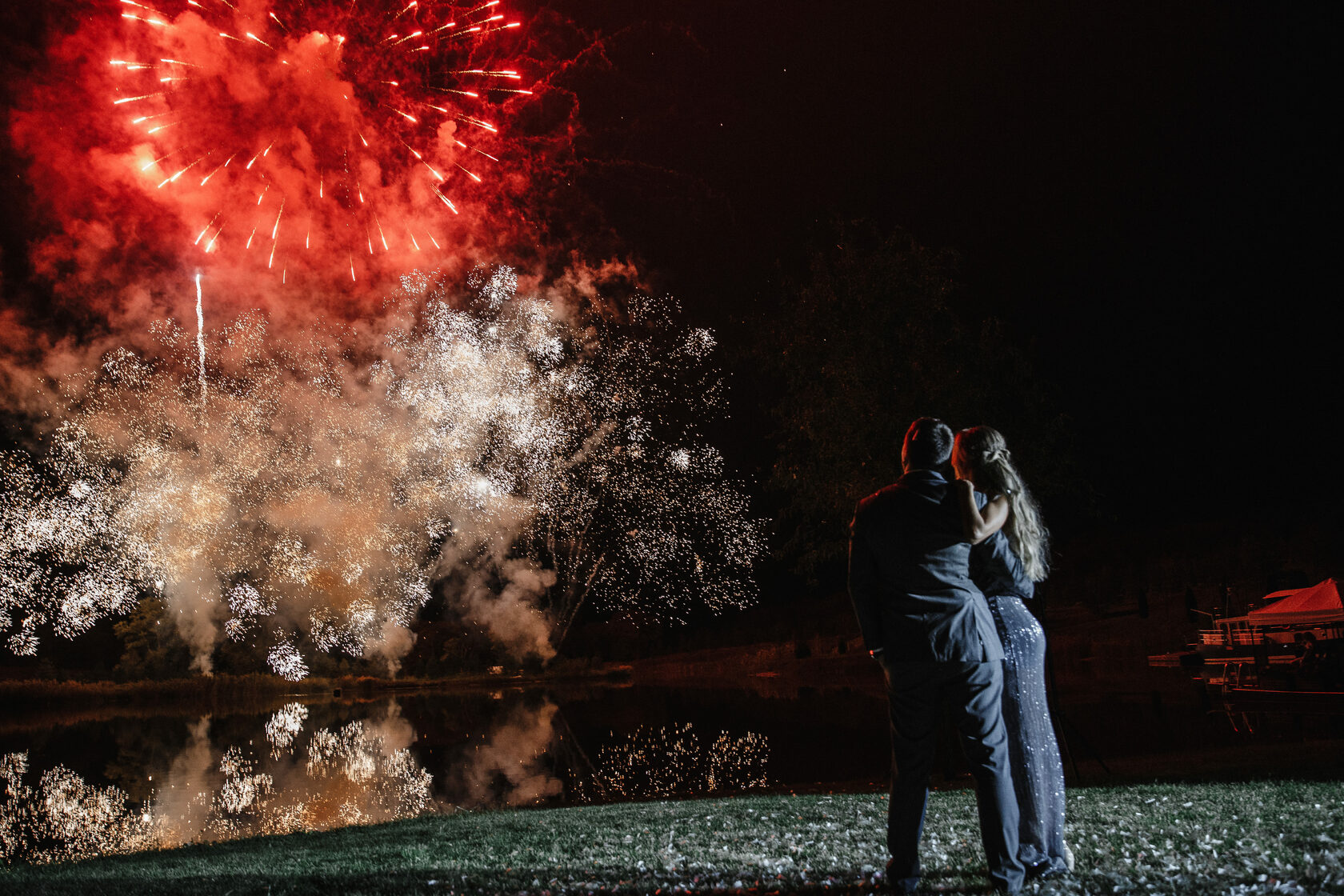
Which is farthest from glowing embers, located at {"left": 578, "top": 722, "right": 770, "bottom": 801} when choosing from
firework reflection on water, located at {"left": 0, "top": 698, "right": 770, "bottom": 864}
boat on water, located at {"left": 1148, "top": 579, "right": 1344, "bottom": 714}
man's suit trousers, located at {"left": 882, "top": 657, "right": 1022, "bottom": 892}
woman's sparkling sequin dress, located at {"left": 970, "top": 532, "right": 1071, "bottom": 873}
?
man's suit trousers, located at {"left": 882, "top": 657, "right": 1022, "bottom": 892}

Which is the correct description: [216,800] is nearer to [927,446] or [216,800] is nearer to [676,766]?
[676,766]

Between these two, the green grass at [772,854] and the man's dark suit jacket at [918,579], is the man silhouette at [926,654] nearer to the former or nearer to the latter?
the man's dark suit jacket at [918,579]

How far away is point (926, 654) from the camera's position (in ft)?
13.5

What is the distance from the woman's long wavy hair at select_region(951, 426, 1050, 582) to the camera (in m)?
4.49

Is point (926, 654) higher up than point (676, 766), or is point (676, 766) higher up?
point (926, 654)

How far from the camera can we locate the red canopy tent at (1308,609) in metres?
19.2

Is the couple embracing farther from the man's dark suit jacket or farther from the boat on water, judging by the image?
the boat on water

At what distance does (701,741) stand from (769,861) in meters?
14.0

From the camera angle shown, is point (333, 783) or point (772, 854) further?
point (333, 783)

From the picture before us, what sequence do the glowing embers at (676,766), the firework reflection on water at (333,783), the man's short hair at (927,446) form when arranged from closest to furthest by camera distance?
the man's short hair at (927,446), the firework reflection on water at (333,783), the glowing embers at (676,766)

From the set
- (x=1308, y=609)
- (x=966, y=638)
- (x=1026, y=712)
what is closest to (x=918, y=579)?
(x=966, y=638)

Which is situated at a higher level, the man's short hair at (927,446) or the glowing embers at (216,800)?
the man's short hair at (927,446)

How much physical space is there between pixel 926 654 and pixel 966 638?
0.63 ft

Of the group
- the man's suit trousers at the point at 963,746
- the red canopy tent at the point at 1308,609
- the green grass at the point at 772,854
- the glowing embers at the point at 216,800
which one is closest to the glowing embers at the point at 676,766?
the glowing embers at the point at 216,800
